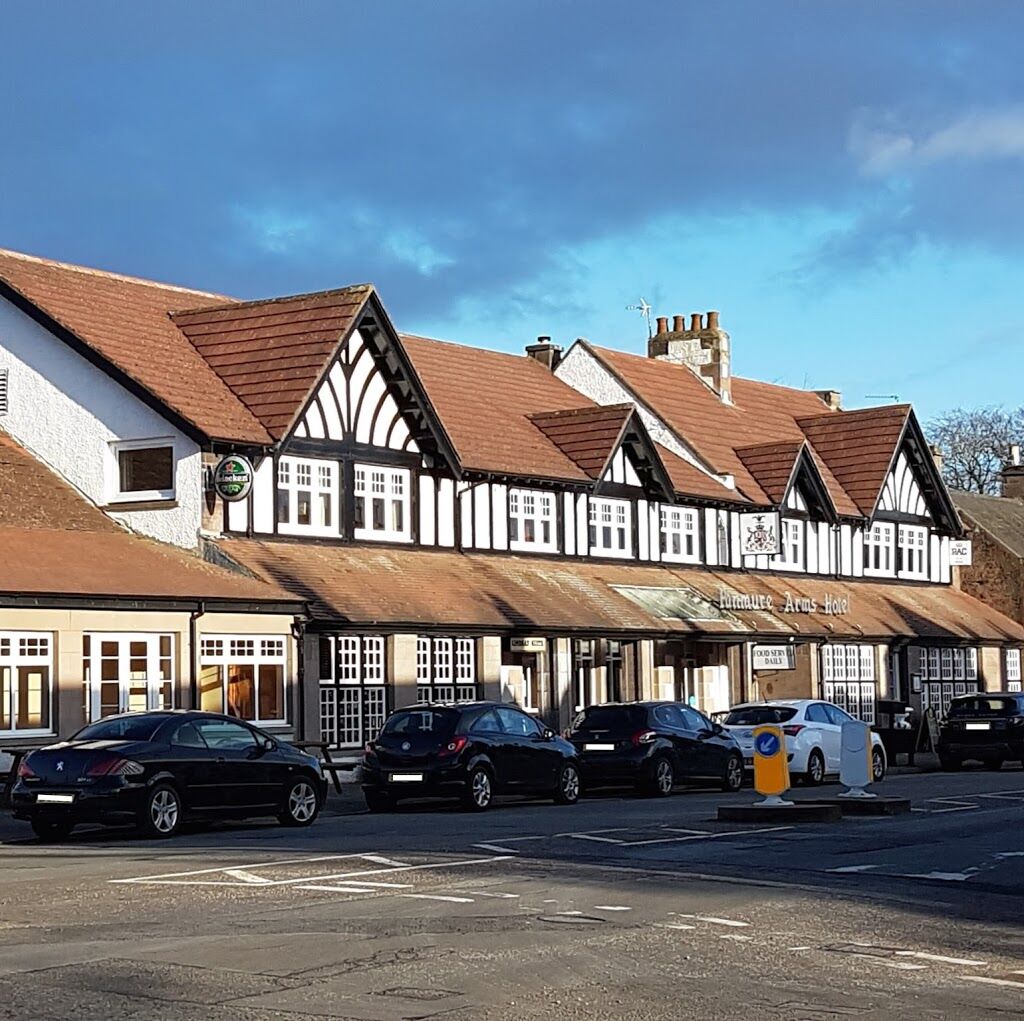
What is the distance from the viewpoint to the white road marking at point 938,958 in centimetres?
1162

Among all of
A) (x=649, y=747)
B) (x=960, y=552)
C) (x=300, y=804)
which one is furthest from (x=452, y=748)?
(x=960, y=552)

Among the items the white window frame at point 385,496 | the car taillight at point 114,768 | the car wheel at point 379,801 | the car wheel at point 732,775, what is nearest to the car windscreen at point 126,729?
the car taillight at point 114,768

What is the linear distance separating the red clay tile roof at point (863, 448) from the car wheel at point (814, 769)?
21.6 metres

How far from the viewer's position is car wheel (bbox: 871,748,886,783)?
3466 centimetres

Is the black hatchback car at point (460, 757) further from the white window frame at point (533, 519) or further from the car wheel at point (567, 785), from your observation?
the white window frame at point (533, 519)

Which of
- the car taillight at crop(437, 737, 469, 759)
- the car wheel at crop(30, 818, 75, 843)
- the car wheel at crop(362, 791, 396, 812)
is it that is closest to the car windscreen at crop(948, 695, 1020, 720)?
the car wheel at crop(362, 791, 396, 812)

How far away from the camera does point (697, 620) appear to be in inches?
1682

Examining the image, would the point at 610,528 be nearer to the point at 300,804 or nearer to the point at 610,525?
the point at 610,525

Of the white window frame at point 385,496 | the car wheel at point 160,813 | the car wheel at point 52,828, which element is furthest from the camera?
the white window frame at point 385,496

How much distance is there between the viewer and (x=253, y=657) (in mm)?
33188

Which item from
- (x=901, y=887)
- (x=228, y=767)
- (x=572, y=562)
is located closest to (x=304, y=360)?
(x=572, y=562)

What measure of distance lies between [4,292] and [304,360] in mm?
6003

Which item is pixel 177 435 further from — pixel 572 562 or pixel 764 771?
pixel 764 771

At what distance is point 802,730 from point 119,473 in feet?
44.5
